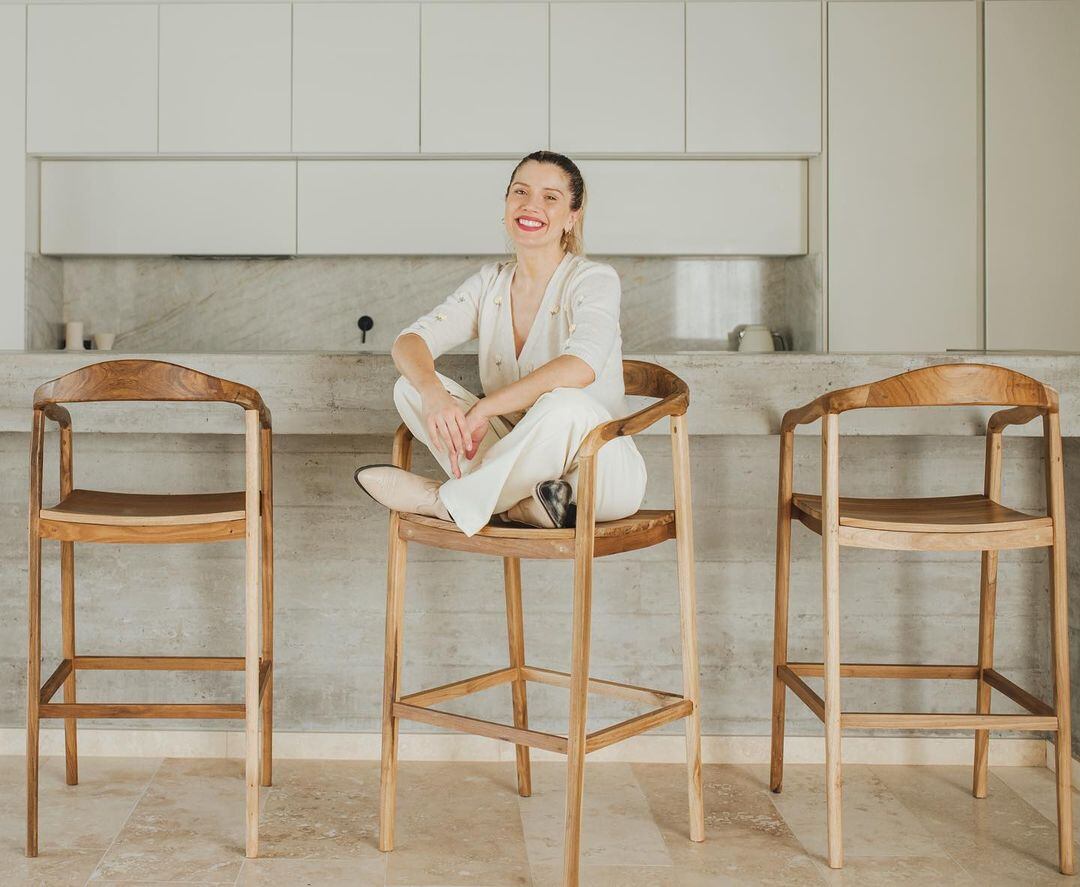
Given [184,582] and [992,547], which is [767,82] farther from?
[184,582]

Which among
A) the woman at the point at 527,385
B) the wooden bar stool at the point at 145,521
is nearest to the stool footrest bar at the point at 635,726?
the woman at the point at 527,385

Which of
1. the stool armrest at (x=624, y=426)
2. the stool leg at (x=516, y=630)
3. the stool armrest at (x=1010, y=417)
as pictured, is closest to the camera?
the stool armrest at (x=624, y=426)

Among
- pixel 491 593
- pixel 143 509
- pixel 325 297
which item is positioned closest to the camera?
pixel 143 509

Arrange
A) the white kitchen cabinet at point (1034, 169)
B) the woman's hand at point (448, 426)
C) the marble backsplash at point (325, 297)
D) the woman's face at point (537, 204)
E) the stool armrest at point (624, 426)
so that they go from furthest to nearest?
1. the marble backsplash at point (325, 297)
2. the white kitchen cabinet at point (1034, 169)
3. the woman's face at point (537, 204)
4. the woman's hand at point (448, 426)
5. the stool armrest at point (624, 426)

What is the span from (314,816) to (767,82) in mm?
2910

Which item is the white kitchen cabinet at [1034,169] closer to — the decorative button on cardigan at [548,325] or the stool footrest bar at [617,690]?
the decorative button on cardigan at [548,325]

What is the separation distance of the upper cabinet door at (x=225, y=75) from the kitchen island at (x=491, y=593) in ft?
5.41

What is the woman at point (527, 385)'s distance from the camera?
1.92 meters

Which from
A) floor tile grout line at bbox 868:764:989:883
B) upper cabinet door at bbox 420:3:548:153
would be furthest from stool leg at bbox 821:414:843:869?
upper cabinet door at bbox 420:3:548:153

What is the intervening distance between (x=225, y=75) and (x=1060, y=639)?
128 inches

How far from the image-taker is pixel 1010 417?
2.41 meters

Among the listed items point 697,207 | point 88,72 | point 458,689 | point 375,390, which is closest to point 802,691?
point 458,689

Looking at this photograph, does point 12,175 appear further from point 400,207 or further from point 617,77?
point 617,77

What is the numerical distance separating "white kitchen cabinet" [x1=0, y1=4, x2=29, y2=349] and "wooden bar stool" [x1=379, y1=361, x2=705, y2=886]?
2409mm
